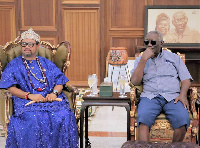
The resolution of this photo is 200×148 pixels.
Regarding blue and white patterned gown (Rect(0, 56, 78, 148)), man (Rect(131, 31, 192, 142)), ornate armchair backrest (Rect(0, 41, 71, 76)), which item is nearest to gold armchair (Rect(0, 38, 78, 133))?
ornate armchair backrest (Rect(0, 41, 71, 76))

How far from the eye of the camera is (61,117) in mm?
2916

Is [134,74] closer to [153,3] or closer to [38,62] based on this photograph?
[38,62]

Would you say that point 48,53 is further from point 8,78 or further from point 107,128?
point 107,128

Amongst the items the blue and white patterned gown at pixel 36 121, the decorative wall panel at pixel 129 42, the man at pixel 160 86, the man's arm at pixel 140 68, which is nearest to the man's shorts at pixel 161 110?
the man at pixel 160 86

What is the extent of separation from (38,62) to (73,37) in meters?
3.28

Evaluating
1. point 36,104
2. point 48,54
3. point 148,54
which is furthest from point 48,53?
point 148,54

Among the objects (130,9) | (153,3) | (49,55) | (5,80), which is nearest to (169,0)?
(153,3)

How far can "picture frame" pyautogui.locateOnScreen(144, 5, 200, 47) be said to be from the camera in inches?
245

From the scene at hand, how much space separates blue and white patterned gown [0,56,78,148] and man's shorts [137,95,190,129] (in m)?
0.65

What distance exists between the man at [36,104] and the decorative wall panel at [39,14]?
3283 millimetres

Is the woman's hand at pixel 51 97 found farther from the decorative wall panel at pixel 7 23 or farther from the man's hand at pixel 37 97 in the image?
the decorative wall panel at pixel 7 23

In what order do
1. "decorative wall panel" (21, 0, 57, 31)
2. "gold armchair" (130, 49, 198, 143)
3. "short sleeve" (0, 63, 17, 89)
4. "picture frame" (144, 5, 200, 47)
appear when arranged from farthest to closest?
"decorative wall panel" (21, 0, 57, 31)
"picture frame" (144, 5, 200, 47)
"short sleeve" (0, 63, 17, 89)
"gold armchair" (130, 49, 198, 143)

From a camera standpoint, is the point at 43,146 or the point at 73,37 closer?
the point at 43,146

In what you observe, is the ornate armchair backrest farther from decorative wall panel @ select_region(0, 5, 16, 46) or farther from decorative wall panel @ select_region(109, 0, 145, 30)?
decorative wall panel @ select_region(0, 5, 16, 46)
